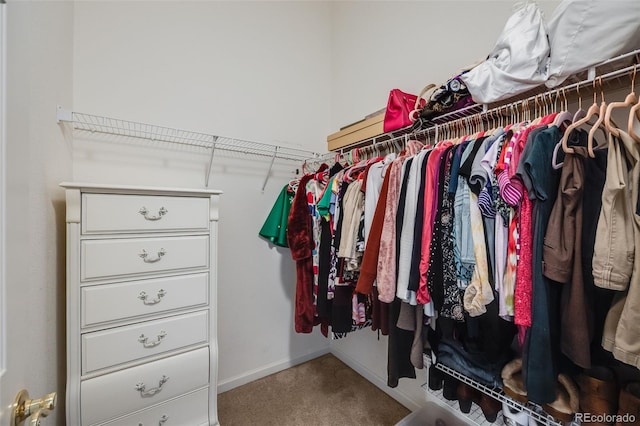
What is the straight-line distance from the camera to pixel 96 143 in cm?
137

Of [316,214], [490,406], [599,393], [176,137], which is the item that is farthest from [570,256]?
[176,137]

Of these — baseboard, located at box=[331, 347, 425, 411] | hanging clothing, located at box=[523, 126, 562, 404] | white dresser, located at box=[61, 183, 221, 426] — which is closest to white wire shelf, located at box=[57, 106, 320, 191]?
white dresser, located at box=[61, 183, 221, 426]

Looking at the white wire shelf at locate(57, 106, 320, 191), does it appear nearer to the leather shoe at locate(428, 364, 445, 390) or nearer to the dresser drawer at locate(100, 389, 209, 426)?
the dresser drawer at locate(100, 389, 209, 426)

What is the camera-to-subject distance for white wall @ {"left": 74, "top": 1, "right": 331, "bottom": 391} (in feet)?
4.54

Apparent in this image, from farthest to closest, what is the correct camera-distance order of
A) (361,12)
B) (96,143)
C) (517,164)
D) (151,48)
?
(361,12) < (151,48) < (96,143) < (517,164)

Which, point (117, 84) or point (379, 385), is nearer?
point (117, 84)

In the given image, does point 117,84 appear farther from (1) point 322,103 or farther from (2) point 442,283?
(2) point 442,283

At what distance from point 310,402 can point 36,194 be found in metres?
1.74

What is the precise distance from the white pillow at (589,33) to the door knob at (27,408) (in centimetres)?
144

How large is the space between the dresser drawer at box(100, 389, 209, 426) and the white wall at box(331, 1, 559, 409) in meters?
1.13

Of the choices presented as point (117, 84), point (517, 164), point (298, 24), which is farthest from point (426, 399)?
point (298, 24)

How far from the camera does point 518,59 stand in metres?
0.84

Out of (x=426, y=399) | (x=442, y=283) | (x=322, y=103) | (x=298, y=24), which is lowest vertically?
(x=426, y=399)

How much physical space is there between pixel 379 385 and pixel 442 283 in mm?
1339
